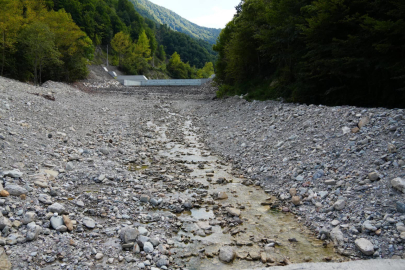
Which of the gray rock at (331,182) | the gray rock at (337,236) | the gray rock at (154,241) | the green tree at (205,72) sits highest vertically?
the green tree at (205,72)

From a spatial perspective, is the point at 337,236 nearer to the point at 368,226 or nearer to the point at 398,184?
the point at 368,226

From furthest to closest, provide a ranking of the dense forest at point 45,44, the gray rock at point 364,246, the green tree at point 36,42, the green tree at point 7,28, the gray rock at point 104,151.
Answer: the dense forest at point 45,44
the green tree at point 36,42
the green tree at point 7,28
the gray rock at point 104,151
the gray rock at point 364,246

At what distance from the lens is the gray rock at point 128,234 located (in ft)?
16.5

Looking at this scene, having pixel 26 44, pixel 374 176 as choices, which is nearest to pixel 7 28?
pixel 26 44

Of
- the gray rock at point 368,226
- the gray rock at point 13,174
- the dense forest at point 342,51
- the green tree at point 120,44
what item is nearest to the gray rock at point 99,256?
the gray rock at point 13,174

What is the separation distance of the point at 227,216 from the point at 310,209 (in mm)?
2125

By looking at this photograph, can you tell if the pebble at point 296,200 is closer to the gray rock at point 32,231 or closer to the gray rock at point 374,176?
the gray rock at point 374,176

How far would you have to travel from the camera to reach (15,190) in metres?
5.66

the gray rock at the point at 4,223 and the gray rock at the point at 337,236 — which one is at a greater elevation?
the gray rock at the point at 337,236

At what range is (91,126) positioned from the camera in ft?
45.9

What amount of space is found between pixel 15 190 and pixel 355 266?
6.88 meters

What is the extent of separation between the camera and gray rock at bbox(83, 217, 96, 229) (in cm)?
537

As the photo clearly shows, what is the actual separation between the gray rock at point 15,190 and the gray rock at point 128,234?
2480 mm

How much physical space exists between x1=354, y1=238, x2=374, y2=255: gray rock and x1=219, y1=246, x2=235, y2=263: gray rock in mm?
2402
